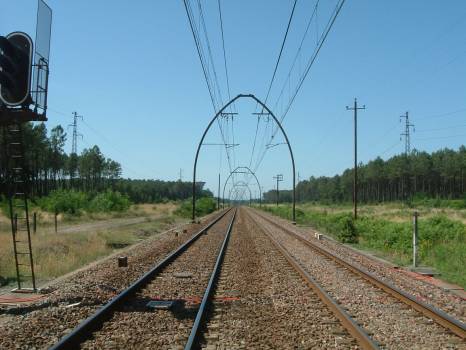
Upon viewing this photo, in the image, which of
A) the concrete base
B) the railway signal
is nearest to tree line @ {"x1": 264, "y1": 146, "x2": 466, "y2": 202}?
the concrete base

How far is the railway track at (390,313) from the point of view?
24.3ft

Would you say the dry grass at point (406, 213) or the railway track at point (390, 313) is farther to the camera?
the dry grass at point (406, 213)

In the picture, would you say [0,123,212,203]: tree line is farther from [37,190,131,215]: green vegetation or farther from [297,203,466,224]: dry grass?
[297,203,466,224]: dry grass

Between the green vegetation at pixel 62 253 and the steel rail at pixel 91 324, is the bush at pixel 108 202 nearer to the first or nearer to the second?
the green vegetation at pixel 62 253

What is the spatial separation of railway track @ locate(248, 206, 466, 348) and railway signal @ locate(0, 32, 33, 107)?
7305mm

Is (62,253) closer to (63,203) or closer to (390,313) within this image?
(390,313)

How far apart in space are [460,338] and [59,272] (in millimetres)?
11306

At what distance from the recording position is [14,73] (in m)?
10.1

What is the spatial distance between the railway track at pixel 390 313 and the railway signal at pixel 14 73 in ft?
24.0

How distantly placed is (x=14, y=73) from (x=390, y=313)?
8.32 metres

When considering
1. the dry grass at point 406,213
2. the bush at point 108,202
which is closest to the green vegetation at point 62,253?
the dry grass at point 406,213

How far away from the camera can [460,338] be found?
7.45 m

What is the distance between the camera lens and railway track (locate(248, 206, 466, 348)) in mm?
7406

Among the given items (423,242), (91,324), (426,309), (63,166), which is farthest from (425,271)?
(63,166)
